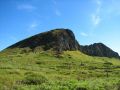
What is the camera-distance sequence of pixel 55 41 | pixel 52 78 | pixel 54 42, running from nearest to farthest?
1. pixel 52 78
2. pixel 54 42
3. pixel 55 41

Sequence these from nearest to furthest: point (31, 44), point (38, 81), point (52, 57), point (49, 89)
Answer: point (49, 89)
point (38, 81)
point (52, 57)
point (31, 44)

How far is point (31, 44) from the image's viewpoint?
179 metres

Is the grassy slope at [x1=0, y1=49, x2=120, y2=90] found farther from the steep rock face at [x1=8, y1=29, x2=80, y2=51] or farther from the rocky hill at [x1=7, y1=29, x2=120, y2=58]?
the steep rock face at [x1=8, y1=29, x2=80, y2=51]

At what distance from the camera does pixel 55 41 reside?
176m

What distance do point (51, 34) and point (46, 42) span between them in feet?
30.2

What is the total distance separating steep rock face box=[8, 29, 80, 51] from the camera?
172675 mm

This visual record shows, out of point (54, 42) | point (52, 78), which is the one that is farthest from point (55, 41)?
point (52, 78)

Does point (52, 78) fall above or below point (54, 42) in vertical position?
below

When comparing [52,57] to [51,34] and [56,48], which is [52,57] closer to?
[56,48]

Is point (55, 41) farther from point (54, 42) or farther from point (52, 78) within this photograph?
point (52, 78)

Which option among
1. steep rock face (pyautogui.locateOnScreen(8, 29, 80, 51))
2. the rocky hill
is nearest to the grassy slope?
the rocky hill

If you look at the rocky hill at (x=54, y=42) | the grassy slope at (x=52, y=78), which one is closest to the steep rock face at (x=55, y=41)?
the rocky hill at (x=54, y=42)

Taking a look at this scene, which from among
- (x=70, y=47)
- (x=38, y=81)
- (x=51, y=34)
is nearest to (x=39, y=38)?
(x=51, y=34)

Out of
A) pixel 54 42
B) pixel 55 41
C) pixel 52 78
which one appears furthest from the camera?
pixel 55 41
